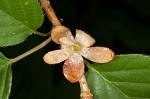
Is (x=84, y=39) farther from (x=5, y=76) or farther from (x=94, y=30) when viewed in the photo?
(x=94, y=30)

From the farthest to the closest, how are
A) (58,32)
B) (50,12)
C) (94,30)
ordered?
1. (94,30)
2. (50,12)
3. (58,32)

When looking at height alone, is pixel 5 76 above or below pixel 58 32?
below

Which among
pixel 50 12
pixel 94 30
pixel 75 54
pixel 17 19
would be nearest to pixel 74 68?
pixel 75 54

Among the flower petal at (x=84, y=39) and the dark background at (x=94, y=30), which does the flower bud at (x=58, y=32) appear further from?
the dark background at (x=94, y=30)

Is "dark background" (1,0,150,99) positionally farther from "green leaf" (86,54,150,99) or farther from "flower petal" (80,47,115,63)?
"flower petal" (80,47,115,63)

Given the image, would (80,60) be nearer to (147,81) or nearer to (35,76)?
(147,81)

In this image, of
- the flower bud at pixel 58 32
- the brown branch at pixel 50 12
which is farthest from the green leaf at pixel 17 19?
the flower bud at pixel 58 32
